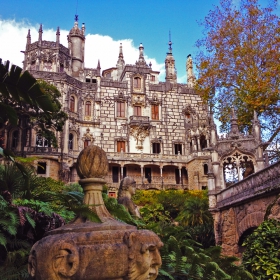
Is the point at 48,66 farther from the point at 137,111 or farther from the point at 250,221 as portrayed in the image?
the point at 250,221

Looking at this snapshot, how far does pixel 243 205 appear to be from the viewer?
1227 centimetres

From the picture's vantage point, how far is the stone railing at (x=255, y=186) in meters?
9.80

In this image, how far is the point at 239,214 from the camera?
1285 centimetres

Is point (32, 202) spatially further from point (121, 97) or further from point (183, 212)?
point (121, 97)

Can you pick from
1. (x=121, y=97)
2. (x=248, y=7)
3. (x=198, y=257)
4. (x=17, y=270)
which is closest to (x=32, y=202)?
(x=17, y=270)

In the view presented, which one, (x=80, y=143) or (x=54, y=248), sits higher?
(x=80, y=143)

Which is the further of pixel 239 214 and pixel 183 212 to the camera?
pixel 183 212

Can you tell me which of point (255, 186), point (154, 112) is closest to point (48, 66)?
point (154, 112)

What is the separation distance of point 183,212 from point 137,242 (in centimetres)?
1998

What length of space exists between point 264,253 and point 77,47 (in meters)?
39.6

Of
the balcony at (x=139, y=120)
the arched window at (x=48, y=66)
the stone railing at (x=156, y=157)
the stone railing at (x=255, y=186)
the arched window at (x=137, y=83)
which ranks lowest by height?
the stone railing at (x=255, y=186)

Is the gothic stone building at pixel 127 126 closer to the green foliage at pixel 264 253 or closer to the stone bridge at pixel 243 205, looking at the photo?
the stone bridge at pixel 243 205

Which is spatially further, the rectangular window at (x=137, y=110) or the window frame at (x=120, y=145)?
the rectangular window at (x=137, y=110)

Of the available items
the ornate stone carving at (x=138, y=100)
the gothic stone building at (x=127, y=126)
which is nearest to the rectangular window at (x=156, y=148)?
the gothic stone building at (x=127, y=126)
